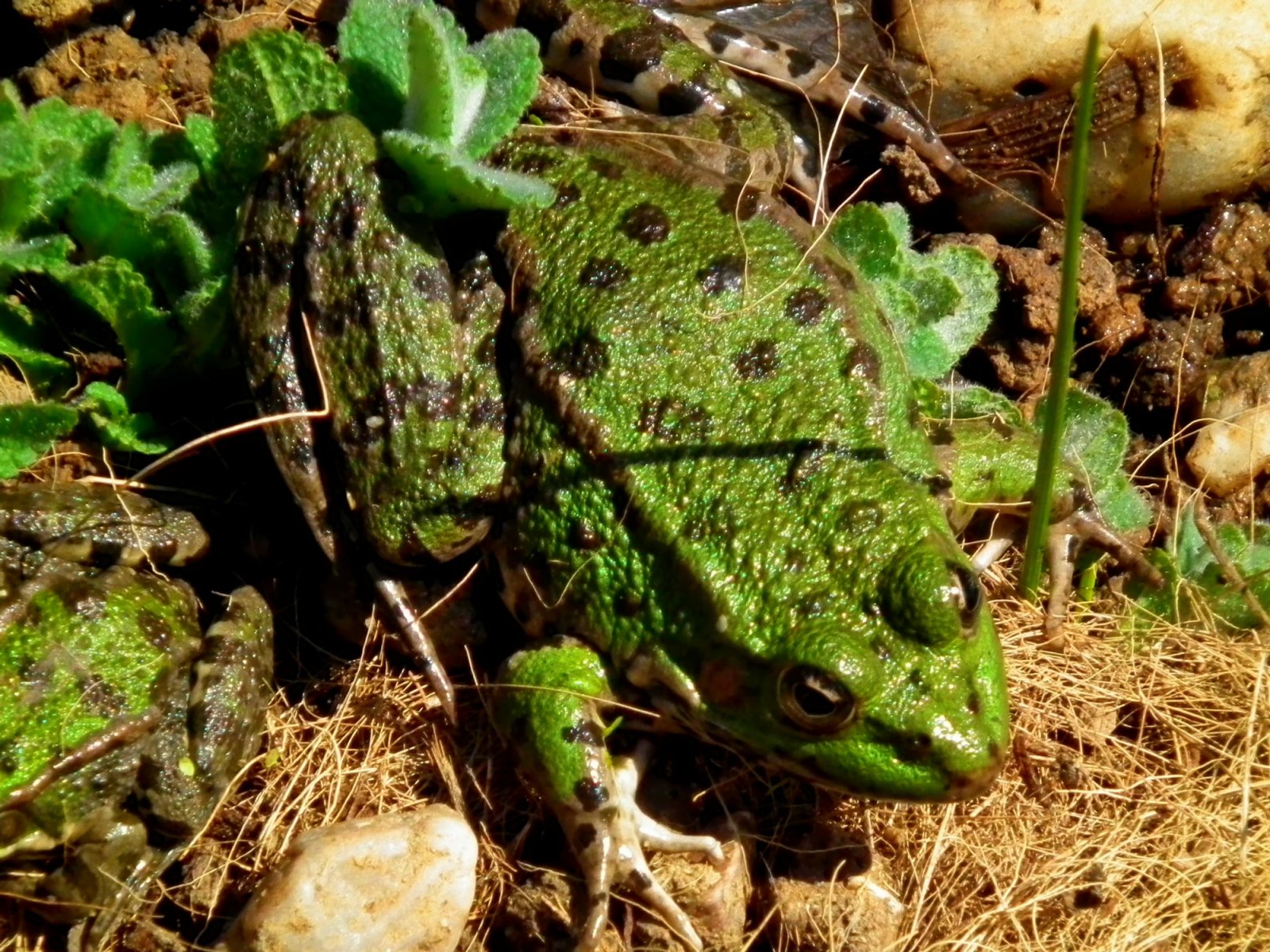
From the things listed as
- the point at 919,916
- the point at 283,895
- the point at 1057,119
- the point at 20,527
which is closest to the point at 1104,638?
the point at 919,916

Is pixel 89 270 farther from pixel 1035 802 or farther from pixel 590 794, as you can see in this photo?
pixel 1035 802

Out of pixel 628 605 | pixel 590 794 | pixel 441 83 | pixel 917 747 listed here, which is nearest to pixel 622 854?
pixel 590 794

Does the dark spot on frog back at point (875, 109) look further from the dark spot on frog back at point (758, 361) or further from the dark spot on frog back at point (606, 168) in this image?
the dark spot on frog back at point (758, 361)

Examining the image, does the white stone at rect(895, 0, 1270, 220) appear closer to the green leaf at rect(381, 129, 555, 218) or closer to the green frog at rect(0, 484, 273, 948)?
the green leaf at rect(381, 129, 555, 218)

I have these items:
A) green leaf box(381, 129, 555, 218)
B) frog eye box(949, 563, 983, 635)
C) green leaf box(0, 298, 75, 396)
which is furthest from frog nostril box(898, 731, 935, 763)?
green leaf box(0, 298, 75, 396)

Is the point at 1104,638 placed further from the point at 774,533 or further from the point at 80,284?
the point at 80,284

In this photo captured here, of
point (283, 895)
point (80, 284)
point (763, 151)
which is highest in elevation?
point (763, 151)
